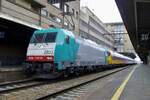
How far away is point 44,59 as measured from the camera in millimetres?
17859

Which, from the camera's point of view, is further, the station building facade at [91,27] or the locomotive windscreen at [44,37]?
the station building facade at [91,27]

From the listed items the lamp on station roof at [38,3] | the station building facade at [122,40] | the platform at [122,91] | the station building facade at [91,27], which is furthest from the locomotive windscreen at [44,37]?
the station building facade at [122,40]

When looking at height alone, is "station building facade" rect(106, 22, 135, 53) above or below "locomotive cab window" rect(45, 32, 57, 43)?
above

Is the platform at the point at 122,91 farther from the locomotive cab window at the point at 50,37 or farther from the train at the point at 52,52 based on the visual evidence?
A: the locomotive cab window at the point at 50,37

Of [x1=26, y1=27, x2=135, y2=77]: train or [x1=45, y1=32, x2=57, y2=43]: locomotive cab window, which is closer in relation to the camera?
[x1=26, y1=27, x2=135, y2=77]: train

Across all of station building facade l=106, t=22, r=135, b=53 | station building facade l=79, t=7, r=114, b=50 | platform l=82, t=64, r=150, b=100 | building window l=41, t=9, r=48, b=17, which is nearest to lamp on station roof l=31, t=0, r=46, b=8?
building window l=41, t=9, r=48, b=17

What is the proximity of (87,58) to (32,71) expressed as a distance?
7.65 meters

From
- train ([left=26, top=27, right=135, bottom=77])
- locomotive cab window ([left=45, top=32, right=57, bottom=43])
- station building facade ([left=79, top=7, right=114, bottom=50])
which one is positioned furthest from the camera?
station building facade ([left=79, top=7, right=114, bottom=50])

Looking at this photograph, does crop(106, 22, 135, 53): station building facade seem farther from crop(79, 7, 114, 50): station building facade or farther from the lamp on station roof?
the lamp on station roof

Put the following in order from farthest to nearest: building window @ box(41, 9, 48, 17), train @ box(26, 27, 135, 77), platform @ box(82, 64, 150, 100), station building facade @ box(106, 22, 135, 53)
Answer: station building facade @ box(106, 22, 135, 53), building window @ box(41, 9, 48, 17), train @ box(26, 27, 135, 77), platform @ box(82, 64, 150, 100)

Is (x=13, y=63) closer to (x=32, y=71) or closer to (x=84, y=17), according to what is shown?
(x=32, y=71)

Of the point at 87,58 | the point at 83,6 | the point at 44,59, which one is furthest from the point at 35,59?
the point at 83,6

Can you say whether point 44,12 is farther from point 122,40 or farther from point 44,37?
point 122,40

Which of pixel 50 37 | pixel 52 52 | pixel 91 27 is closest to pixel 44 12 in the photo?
pixel 50 37
